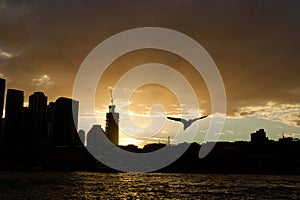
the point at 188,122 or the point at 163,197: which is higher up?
the point at 188,122

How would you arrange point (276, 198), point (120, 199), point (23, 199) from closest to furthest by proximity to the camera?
point (23, 199)
point (120, 199)
point (276, 198)

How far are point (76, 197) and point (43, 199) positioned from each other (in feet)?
24.4

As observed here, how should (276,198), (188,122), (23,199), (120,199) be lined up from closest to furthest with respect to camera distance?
(23,199) → (120,199) → (276,198) → (188,122)

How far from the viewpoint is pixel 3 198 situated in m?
76.8

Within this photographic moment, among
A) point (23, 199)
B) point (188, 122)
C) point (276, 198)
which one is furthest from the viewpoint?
point (188, 122)

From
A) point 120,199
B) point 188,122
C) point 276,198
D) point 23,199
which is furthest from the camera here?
point 188,122

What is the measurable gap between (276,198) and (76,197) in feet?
150

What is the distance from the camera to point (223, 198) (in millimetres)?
82438

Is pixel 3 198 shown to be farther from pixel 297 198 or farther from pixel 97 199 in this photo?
pixel 297 198

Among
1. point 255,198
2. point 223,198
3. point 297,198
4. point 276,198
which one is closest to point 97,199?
point 223,198

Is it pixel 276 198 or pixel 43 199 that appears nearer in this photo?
pixel 43 199

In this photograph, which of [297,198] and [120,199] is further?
[297,198]

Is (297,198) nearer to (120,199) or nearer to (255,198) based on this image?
(255,198)

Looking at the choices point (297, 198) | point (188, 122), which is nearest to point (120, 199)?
point (297, 198)
